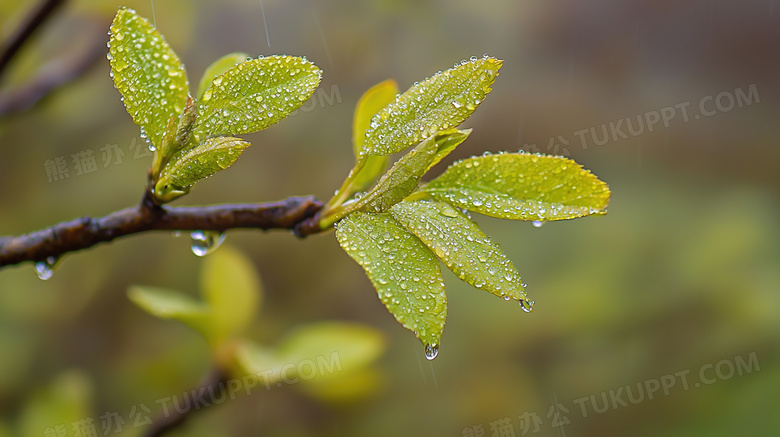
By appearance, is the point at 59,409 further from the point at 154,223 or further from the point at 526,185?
the point at 526,185

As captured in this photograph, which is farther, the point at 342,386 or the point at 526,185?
the point at 342,386

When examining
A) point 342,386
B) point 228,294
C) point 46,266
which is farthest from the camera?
point 342,386

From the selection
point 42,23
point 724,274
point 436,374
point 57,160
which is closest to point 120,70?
point 42,23

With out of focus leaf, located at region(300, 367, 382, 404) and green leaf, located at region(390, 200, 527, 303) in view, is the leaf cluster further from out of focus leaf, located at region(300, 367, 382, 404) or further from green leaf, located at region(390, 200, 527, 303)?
out of focus leaf, located at region(300, 367, 382, 404)

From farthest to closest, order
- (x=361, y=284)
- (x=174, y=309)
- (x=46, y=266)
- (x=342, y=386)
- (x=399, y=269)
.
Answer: (x=361, y=284)
(x=342, y=386)
(x=174, y=309)
(x=46, y=266)
(x=399, y=269)

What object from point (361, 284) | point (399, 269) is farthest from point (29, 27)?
point (361, 284)

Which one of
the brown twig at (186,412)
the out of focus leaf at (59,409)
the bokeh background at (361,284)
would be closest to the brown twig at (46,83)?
the bokeh background at (361,284)

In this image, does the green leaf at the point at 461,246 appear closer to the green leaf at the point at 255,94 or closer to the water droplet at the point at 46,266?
the green leaf at the point at 255,94
